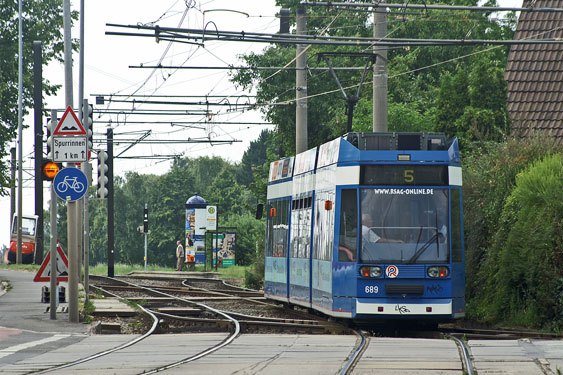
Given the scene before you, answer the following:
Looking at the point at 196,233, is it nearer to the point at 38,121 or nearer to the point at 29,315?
the point at 38,121

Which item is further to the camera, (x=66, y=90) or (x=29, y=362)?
(x=66, y=90)

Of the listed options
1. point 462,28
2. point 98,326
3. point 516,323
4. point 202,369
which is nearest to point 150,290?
point 98,326

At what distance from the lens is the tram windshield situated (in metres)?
16.1

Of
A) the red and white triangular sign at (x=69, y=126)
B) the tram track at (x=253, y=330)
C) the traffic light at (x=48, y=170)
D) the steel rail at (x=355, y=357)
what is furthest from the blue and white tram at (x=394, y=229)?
the traffic light at (x=48, y=170)

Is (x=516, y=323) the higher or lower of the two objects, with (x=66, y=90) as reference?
lower

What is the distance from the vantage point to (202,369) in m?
11.0

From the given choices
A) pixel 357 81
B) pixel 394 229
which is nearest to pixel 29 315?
pixel 394 229

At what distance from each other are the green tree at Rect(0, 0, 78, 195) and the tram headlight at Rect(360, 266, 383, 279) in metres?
36.6

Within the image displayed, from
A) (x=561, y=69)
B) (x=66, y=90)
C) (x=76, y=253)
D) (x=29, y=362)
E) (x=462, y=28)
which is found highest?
(x=462, y=28)

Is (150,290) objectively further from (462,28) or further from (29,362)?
(462,28)

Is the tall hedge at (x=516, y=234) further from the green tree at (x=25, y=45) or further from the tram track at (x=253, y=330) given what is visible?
the green tree at (x=25, y=45)

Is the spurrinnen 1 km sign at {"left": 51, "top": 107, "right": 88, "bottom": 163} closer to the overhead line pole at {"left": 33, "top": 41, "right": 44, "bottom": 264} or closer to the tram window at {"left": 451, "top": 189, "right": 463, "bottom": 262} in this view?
the tram window at {"left": 451, "top": 189, "right": 463, "bottom": 262}

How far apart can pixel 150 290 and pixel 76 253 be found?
1149 cm

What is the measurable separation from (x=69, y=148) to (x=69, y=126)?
391 mm
